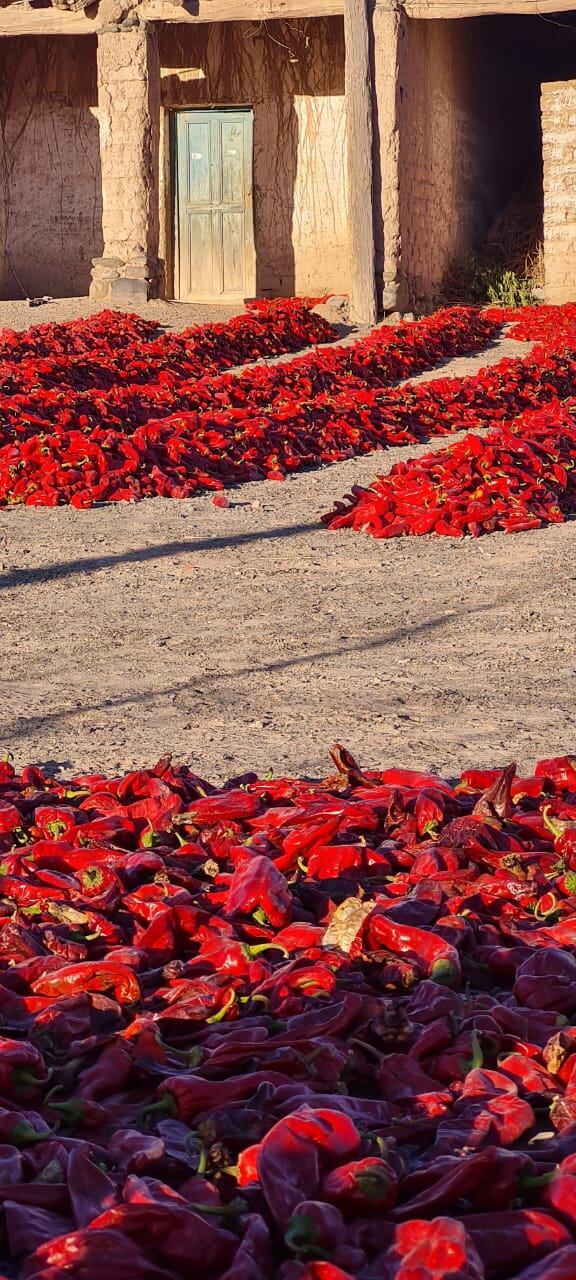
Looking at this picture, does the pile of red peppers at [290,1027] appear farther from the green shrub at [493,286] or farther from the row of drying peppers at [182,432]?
the green shrub at [493,286]

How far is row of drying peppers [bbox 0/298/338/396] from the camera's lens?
12141mm

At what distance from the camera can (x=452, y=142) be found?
58.3ft

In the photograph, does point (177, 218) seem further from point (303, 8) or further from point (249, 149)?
point (303, 8)

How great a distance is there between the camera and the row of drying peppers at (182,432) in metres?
9.40

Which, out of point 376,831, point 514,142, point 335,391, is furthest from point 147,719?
point 514,142

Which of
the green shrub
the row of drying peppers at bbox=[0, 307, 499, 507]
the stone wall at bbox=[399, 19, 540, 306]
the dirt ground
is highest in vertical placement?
the stone wall at bbox=[399, 19, 540, 306]

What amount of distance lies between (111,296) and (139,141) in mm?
1625

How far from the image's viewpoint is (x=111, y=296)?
52.9 feet

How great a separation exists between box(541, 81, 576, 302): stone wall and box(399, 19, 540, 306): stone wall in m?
1.22

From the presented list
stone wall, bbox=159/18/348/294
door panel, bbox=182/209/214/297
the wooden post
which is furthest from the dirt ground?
door panel, bbox=182/209/214/297

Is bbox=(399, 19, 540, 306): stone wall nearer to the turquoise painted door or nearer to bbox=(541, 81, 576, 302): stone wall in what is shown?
bbox=(541, 81, 576, 302): stone wall

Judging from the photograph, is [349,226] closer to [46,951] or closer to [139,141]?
[139,141]

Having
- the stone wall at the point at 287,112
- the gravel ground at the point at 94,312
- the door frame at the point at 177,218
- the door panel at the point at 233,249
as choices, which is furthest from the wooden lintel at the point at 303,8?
the gravel ground at the point at 94,312

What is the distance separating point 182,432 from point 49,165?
8.59m
